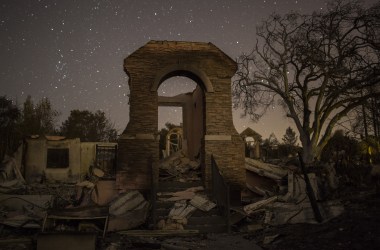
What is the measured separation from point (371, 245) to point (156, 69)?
26.8 feet

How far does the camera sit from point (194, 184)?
1141 centimetres

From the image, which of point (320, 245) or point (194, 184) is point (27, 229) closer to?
point (194, 184)

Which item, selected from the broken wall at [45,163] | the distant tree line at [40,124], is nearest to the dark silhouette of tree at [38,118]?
the distant tree line at [40,124]

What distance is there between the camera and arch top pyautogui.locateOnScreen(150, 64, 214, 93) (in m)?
11.6

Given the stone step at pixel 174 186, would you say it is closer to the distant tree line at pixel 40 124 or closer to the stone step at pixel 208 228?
the stone step at pixel 208 228

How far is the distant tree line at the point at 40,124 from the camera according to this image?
92.3 ft

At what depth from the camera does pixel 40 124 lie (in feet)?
121

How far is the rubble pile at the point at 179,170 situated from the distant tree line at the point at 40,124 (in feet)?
46.4

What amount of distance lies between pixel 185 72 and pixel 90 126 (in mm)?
38925

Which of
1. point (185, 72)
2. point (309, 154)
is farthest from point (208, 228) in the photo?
point (309, 154)

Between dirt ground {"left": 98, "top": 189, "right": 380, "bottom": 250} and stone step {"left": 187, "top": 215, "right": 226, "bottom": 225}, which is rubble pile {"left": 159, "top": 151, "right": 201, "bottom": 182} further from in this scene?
dirt ground {"left": 98, "top": 189, "right": 380, "bottom": 250}

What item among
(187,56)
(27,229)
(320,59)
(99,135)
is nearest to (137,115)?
(187,56)

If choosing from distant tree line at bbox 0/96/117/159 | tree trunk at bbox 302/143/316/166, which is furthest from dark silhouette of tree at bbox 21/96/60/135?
tree trunk at bbox 302/143/316/166

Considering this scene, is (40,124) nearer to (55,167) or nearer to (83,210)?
(55,167)
